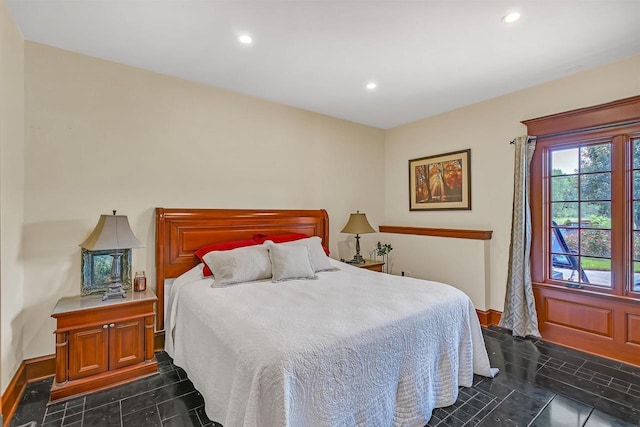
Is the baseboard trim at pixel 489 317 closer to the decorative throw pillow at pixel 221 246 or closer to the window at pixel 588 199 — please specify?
the window at pixel 588 199

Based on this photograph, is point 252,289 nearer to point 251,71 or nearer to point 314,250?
point 314,250

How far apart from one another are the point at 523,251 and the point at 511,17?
2232 mm

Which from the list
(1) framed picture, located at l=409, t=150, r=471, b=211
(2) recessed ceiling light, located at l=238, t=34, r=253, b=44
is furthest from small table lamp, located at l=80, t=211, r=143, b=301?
(1) framed picture, located at l=409, t=150, r=471, b=211

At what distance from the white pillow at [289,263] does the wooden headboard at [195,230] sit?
540mm

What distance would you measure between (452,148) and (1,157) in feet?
14.2

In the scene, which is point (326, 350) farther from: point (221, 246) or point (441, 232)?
point (441, 232)

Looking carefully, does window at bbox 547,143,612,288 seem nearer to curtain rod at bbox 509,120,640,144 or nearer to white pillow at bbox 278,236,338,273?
curtain rod at bbox 509,120,640,144

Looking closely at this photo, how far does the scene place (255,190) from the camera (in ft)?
12.1

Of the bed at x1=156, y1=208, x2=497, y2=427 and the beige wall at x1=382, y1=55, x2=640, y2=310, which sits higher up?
the beige wall at x1=382, y1=55, x2=640, y2=310

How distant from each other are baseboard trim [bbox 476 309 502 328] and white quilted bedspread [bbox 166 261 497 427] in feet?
3.89

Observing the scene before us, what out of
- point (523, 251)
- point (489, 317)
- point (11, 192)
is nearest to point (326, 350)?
point (11, 192)

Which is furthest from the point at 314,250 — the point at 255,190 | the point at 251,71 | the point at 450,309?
the point at 251,71

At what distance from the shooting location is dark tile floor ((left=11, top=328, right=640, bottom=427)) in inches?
80.0

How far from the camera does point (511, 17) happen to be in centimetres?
220
